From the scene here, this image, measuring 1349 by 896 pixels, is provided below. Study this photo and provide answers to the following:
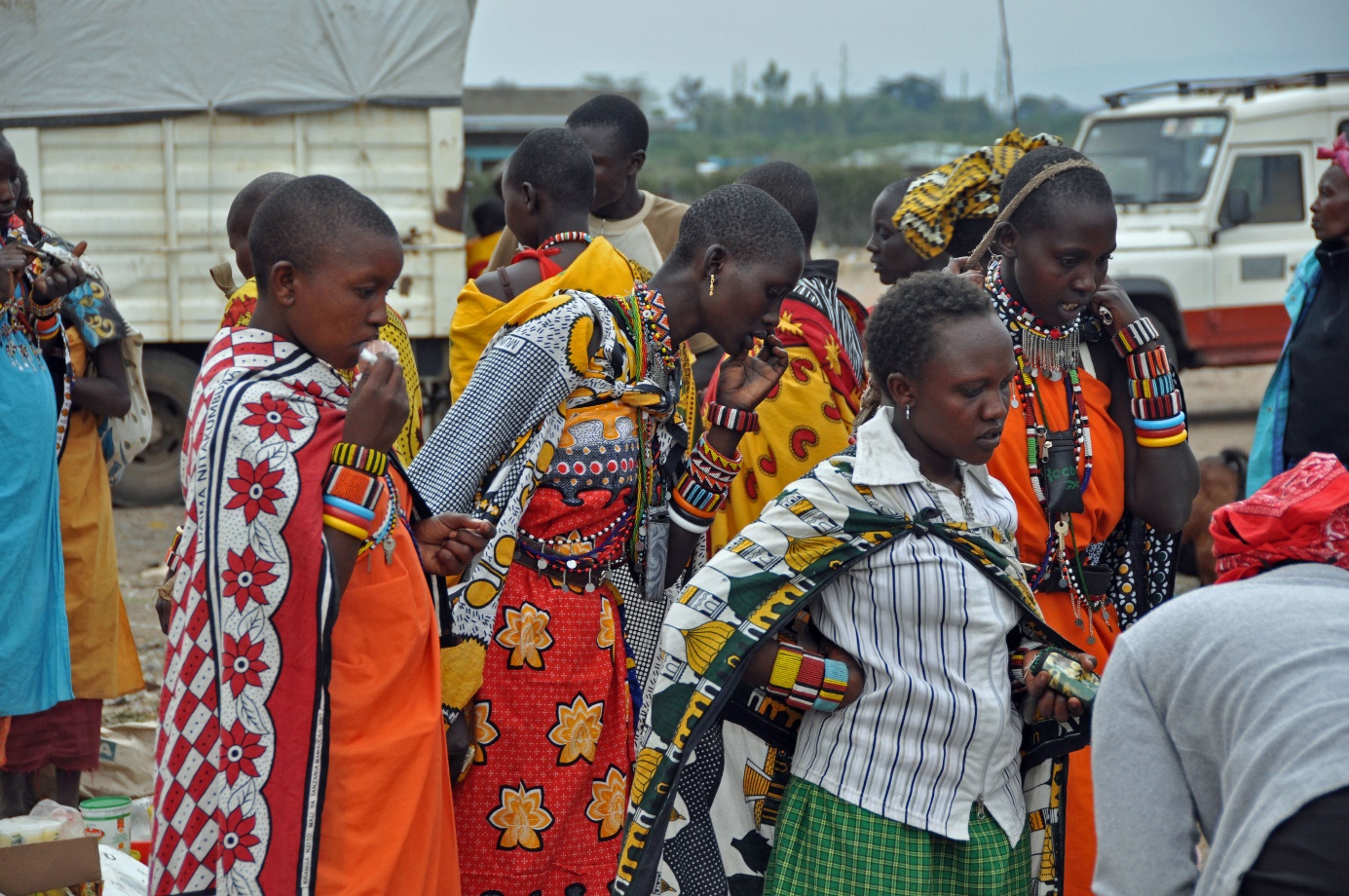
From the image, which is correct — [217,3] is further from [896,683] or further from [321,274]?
[896,683]

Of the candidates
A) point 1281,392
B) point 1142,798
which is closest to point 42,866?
point 1142,798

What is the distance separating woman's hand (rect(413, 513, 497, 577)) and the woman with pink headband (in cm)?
323

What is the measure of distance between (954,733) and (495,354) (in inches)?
48.3

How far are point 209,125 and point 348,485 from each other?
24.4 ft

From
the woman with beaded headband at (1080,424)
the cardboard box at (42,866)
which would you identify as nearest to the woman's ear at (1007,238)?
the woman with beaded headband at (1080,424)

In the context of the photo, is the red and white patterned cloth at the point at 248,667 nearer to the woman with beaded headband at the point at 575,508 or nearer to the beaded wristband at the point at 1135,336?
the woman with beaded headband at the point at 575,508

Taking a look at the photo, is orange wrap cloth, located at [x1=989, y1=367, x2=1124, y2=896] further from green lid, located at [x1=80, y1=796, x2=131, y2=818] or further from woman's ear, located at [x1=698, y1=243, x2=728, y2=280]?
green lid, located at [x1=80, y1=796, x2=131, y2=818]

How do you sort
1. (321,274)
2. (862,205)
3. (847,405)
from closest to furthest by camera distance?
(321,274)
(847,405)
(862,205)

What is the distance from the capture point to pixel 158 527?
918cm

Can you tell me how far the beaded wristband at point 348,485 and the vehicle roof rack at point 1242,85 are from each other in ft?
38.9

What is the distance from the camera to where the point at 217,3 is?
8836mm

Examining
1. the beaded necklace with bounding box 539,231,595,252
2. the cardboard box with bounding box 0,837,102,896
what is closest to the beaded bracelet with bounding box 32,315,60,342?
the beaded necklace with bounding box 539,231,595,252

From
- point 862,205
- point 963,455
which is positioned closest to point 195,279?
point 963,455

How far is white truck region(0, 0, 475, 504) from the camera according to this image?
8750 millimetres
